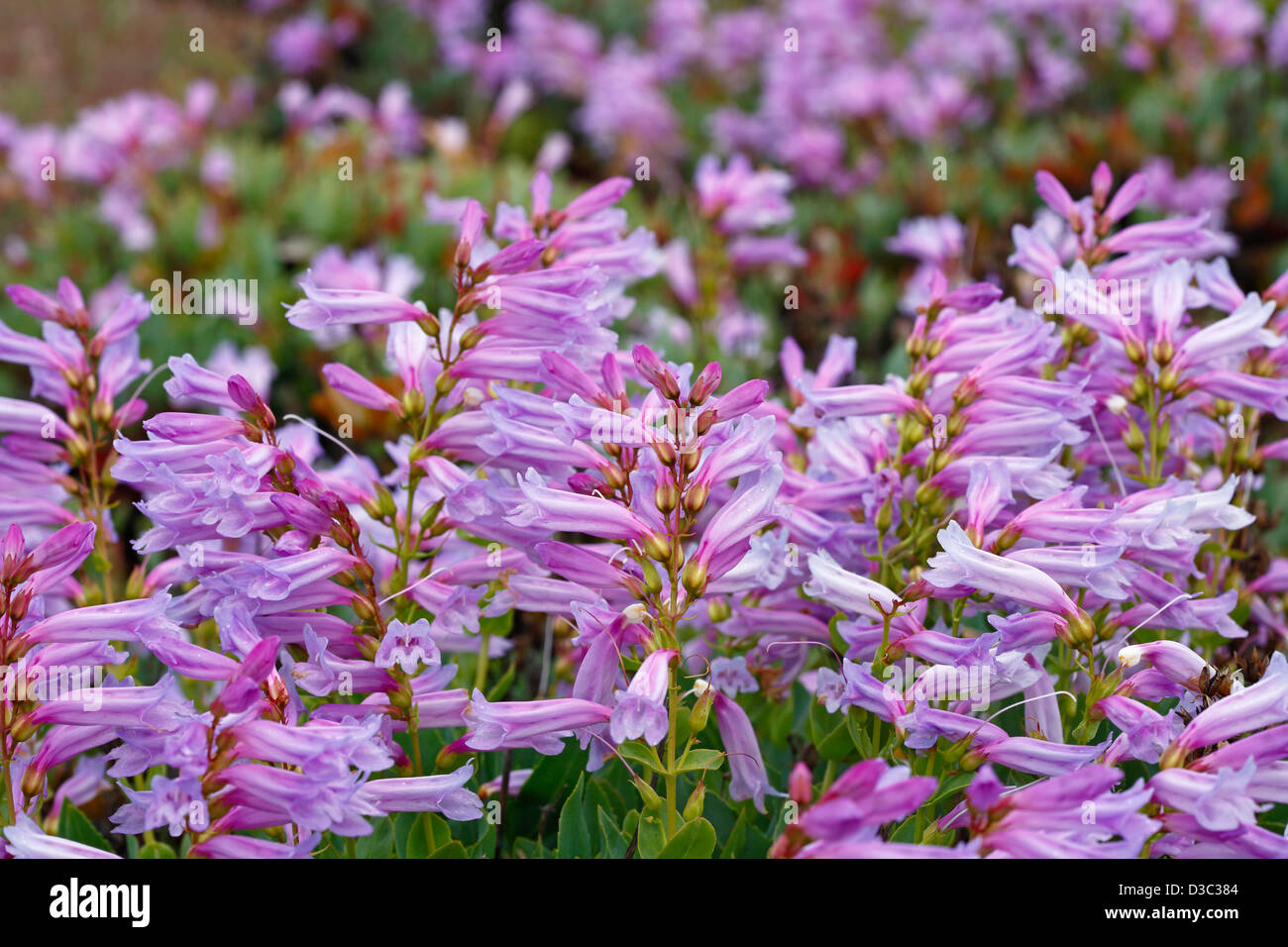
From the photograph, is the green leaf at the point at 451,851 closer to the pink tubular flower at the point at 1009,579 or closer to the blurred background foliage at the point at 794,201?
the pink tubular flower at the point at 1009,579

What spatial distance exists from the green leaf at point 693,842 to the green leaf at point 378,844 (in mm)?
416

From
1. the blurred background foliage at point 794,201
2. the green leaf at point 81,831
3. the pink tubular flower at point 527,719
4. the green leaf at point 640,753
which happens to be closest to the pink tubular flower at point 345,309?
the pink tubular flower at point 527,719

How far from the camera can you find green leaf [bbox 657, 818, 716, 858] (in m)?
1.42

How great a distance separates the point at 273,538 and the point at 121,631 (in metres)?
0.22

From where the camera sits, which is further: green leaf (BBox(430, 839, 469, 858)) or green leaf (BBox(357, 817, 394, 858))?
green leaf (BBox(357, 817, 394, 858))

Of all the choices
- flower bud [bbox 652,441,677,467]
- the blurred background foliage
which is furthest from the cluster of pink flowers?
the blurred background foliage

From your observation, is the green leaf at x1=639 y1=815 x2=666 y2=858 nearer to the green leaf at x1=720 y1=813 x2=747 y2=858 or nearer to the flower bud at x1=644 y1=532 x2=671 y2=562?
the green leaf at x1=720 y1=813 x2=747 y2=858

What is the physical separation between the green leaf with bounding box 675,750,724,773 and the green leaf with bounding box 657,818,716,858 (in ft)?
0.19

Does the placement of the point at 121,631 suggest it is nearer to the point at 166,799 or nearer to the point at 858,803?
the point at 166,799

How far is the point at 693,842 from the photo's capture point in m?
1.44

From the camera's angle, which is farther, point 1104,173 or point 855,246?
point 855,246

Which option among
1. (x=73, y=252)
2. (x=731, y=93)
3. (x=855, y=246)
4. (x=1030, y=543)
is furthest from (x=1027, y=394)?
(x=731, y=93)

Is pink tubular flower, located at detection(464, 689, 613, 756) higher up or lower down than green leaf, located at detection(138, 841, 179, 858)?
higher up
